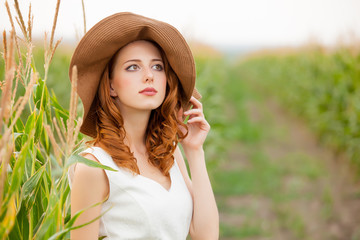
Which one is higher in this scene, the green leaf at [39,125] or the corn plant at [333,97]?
the green leaf at [39,125]

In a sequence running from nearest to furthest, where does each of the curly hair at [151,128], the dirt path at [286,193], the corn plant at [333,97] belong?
the curly hair at [151,128], the dirt path at [286,193], the corn plant at [333,97]

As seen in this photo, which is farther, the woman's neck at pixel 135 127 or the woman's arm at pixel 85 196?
the woman's neck at pixel 135 127

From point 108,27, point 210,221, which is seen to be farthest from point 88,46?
point 210,221

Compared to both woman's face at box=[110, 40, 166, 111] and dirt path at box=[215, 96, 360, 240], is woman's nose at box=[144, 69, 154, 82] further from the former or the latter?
dirt path at box=[215, 96, 360, 240]

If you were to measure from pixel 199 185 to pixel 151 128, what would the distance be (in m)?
0.30

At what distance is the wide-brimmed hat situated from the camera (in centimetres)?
139

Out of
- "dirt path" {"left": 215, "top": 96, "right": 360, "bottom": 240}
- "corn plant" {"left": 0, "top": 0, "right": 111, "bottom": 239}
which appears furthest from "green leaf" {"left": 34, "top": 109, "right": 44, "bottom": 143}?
"dirt path" {"left": 215, "top": 96, "right": 360, "bottom": 240}

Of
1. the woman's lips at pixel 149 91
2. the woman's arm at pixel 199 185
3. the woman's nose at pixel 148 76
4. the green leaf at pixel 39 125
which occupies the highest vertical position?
the woman's nose at pixel 148 76

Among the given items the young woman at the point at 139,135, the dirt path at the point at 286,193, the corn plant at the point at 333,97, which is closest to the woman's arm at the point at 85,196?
the young woman at the point at 139,135

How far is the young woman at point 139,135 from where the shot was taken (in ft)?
4.46

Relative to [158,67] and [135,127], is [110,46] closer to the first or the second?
[158,67]

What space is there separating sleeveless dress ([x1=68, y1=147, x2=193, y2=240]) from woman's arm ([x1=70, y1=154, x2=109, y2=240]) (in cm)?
7

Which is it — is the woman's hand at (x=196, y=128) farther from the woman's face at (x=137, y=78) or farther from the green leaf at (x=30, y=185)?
the green leaf at (x=30, y=185)

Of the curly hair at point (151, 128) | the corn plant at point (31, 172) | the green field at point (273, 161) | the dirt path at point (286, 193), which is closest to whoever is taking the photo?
the corn plant at point (31, 172)
